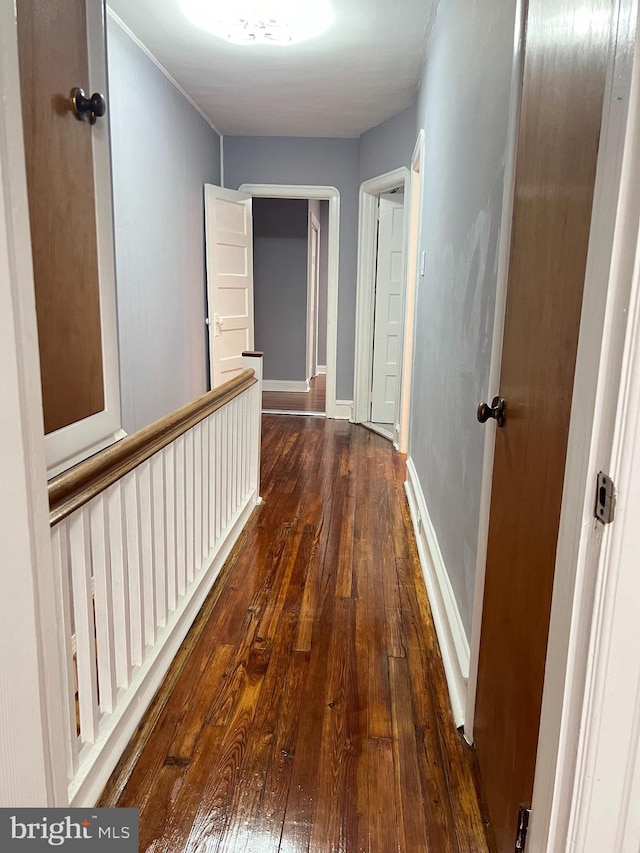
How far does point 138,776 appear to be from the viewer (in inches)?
60.7

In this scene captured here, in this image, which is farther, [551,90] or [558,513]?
[551,90]

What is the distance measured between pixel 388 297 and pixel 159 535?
A: 4.11 m

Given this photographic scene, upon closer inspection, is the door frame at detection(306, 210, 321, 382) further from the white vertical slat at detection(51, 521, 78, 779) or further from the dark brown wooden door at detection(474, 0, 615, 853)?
the white vertical slat at detection(51, 521, 78, 779)

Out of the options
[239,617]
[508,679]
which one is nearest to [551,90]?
[508,679]

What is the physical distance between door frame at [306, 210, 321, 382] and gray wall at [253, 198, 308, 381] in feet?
0.27

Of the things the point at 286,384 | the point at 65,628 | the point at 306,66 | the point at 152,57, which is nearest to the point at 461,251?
the point at 65,628

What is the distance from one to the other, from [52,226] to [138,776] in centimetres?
141

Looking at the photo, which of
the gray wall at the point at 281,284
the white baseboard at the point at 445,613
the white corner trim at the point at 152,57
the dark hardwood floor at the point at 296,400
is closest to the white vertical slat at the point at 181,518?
the white baseboard at the point at 445,613

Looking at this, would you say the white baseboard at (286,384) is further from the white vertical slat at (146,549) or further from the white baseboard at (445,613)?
the white vertical slat at (146,549)

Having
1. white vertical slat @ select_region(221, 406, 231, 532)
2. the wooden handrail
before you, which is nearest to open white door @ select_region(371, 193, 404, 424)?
white vertical slat @ select_region(221, 406, 231, 532)

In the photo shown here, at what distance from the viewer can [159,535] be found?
188 cm

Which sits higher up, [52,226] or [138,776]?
[52,226]

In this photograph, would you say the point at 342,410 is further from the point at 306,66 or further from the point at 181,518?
the point at 181,518

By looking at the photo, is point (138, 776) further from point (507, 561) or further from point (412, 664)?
point (507, 561)
